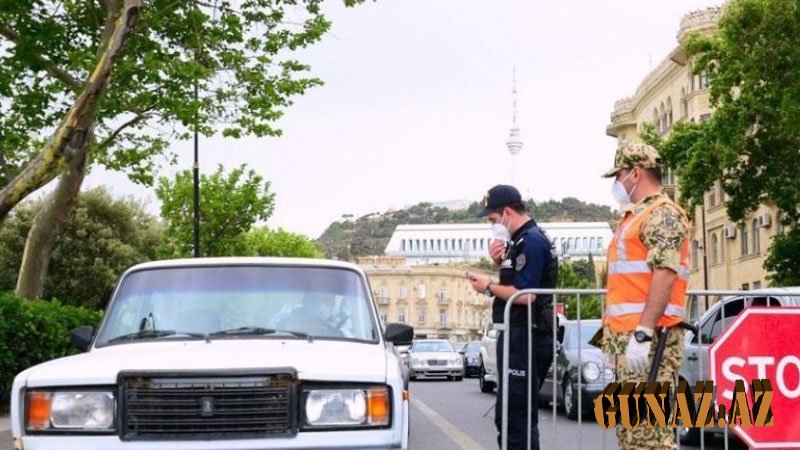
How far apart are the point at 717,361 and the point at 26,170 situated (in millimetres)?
10861

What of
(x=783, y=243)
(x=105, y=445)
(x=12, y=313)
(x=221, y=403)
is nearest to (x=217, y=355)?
(x=221, y=403)

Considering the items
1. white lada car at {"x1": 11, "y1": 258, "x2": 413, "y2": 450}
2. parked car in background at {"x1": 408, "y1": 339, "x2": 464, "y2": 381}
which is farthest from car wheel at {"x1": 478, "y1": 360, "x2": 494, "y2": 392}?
white lada car at {"x1": 11, "y1": 258, "x2": 413, "y2": 450}

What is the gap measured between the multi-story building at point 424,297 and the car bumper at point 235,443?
158131 millimetres

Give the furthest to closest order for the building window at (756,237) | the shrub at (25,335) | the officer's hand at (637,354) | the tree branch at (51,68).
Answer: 1. the building window at (756,237)
2. the tree branch at (51,68)
3. the shrub at (25,335)
4. the officer's hand at (637,354)

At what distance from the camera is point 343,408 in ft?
18.2

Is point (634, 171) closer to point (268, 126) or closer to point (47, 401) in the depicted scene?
point (47, 401)

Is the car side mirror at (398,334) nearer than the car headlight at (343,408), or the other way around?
the car headlight at (343,408)

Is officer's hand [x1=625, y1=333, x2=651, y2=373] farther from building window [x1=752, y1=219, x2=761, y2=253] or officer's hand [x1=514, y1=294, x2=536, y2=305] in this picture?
building window [x1=752, y1=219, x2=761, y2=253]

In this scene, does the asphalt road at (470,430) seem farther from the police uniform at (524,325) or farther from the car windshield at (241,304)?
the car windshield at (241,304)

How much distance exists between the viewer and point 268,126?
2359cm

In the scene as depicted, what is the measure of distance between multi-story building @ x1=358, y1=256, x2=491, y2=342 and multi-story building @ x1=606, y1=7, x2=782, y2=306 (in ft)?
291

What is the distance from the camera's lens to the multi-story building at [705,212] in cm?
5334

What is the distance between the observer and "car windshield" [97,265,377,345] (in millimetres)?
6570

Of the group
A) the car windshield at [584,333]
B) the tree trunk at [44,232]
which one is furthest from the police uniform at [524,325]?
the tree trunk at [44,232]
